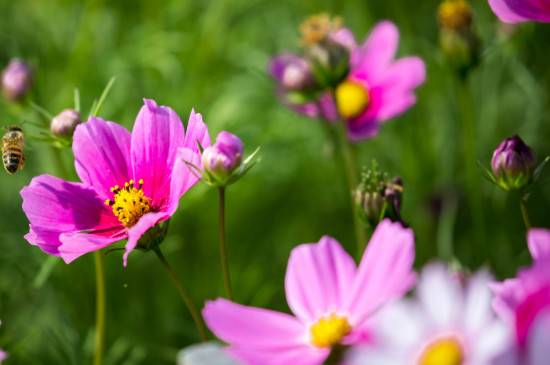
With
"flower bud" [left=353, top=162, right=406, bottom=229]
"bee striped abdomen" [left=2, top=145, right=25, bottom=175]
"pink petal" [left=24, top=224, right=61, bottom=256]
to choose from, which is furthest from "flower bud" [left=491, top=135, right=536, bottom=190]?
"bee striped abdomen" [left=2, top=145, right=25, bottom=175]

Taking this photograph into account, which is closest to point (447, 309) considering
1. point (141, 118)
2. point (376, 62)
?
point (141, 118)

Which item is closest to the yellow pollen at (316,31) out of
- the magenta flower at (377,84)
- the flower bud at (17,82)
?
the magenta flower at (377,84)

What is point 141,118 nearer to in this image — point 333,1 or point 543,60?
point 543,60

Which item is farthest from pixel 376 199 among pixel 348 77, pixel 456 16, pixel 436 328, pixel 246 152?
pixel 246 152

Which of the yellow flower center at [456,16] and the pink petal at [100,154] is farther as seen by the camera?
the yellow flower center at [456,16]

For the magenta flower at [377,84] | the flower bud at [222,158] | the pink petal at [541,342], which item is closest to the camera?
the pink petal at [541,342]

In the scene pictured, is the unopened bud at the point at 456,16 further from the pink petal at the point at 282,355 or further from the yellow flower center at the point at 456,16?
the pink petal at the point at 282,355

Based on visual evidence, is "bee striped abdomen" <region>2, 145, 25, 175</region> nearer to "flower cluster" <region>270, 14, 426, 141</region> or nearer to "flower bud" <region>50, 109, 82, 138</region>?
"flower bud" <region>50, 109, 82, 138</region>
